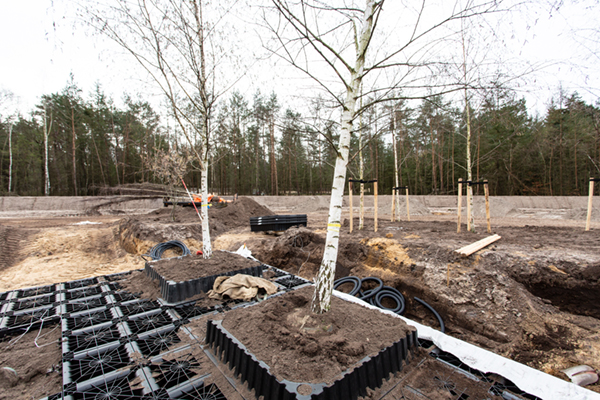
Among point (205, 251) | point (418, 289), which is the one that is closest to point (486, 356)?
point (418, 289)

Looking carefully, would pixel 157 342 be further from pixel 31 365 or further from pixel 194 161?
pixel 194 161

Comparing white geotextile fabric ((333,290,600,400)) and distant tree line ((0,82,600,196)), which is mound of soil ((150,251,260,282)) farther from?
distant tree line ((0,82,600,196))

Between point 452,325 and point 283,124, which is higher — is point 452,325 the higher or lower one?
the lower one

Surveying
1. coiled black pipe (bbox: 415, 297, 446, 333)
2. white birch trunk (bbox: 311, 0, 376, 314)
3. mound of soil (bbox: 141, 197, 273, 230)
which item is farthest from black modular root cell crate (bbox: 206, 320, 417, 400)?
mound of soil (bbox: 141, 197, 273, 230)

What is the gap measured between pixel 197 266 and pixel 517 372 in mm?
4947

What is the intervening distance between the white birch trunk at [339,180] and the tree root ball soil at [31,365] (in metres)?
2.77

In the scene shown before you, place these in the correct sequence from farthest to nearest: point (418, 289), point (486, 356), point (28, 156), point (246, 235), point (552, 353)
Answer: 1. point (28, 156)
2. point (246, 235)
3. point (418, 289)
4. point (552, 353)
5. point (486, 356)

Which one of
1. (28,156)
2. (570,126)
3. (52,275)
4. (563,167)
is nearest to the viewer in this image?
(52,275)

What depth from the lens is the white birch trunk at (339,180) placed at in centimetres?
280

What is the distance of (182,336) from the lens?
3.28 meters

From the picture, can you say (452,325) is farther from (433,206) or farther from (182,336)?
(433,206)

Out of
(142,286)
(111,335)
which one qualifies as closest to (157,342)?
(111,335)

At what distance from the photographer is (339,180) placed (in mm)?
2789

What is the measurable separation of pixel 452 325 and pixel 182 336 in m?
4.14
